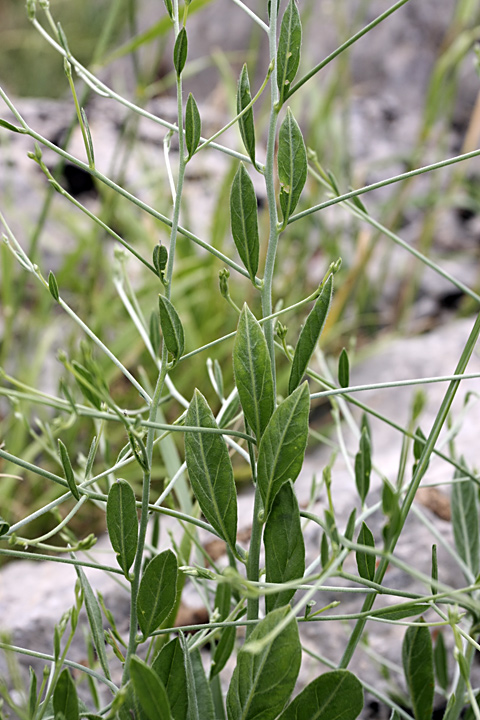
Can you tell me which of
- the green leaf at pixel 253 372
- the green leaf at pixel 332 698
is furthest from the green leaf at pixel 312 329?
the green leaf at pixel 332 698

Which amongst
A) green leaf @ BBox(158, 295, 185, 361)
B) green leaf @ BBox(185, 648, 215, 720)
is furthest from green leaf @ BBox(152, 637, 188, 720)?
green leaf @ BBox(158, 295, 185, 361)

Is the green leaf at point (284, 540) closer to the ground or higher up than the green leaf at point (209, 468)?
closer to the ground

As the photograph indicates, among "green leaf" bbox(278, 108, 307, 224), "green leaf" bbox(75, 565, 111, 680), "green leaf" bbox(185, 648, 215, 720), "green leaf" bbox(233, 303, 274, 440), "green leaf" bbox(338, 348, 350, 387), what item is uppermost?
"green leaf" bbox(278, 108, 307, 224)

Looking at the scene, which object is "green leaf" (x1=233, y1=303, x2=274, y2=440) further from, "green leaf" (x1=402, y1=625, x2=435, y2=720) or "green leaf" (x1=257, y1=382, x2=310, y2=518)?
"green leaf" (x1=402, y1=625, x2=435, y2=720)

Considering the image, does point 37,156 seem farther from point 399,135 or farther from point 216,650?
point 399,135

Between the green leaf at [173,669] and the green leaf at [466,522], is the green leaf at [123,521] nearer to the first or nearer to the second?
the green leaf at [173,669]

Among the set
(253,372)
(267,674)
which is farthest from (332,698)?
(253,372)
